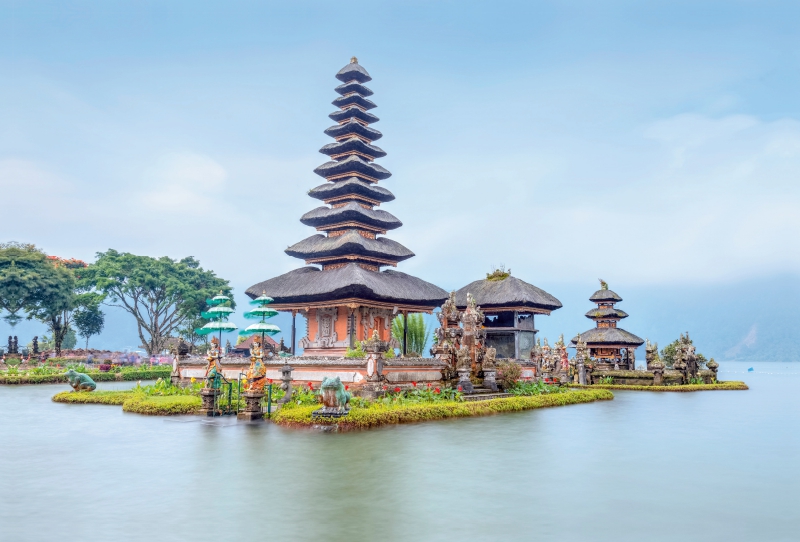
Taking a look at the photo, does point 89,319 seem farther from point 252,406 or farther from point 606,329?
point 606,329

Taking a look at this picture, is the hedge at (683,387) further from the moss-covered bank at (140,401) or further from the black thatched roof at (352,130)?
the moss-covered bank at (140,401)

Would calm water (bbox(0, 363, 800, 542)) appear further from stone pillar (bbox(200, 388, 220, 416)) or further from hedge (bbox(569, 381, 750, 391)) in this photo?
hedge (bbox(569, 381, 750, 391))

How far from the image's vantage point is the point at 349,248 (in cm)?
3359

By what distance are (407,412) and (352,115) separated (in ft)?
82.9

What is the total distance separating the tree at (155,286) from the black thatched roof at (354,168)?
18522 millimetres

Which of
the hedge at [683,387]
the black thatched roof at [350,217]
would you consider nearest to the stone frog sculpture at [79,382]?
the black thatched roof at [350,217]

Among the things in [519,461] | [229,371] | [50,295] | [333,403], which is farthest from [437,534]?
[50,295]

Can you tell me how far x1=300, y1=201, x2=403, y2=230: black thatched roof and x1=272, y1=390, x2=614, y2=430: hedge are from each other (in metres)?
16.0

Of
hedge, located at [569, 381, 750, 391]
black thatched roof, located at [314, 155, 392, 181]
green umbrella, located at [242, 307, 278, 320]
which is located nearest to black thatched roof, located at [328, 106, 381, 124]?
black thatched roof, located at [314, 155, 392, 181]

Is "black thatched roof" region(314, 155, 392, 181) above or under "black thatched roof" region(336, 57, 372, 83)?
under

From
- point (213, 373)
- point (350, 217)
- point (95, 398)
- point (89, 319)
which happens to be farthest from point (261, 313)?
point (89, 319)

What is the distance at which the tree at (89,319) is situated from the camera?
55969 mm

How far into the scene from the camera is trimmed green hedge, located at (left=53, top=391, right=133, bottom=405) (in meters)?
23.3

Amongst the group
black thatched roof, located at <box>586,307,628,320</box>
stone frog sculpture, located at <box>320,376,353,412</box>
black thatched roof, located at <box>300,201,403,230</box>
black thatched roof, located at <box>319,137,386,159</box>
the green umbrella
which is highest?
black thatched roof, located at <box>319,137,386,159</box>
